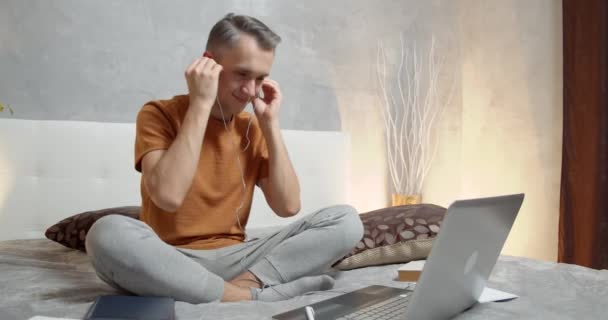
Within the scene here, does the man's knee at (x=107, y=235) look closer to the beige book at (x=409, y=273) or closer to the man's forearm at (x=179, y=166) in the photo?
the man's forearm at (x=179, y=166)

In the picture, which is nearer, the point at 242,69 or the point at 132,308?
the point at 132,308

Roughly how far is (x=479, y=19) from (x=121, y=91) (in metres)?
2.14

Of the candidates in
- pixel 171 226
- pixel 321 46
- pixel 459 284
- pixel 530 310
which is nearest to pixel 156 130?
pixel 171 226

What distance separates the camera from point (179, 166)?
1276mm

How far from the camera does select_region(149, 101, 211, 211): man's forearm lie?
127 cm

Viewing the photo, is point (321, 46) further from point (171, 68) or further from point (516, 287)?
point (516, 287)

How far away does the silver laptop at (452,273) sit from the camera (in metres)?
0.83

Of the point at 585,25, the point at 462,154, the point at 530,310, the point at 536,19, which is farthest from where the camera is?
the point at 462,154

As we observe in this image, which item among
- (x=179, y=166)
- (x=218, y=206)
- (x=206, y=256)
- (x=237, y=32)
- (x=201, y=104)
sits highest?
(x=237, y=32)

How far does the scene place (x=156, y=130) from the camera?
1.40 meters

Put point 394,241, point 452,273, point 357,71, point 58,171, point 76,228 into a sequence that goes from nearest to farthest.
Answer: point 452,273 < point 394,241 < point 76,228 < point 58,171 < point 357,71

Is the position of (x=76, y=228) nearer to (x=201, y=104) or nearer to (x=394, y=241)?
(x=201, y=104)

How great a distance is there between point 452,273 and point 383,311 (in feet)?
0.71

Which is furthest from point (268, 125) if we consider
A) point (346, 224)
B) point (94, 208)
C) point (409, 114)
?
point (409, 114)
